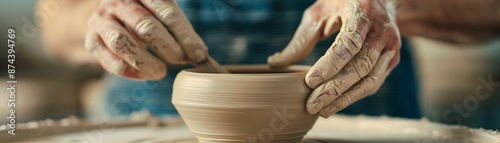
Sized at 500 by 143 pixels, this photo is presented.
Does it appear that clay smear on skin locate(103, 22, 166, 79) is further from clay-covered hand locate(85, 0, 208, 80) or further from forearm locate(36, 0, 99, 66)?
forearm locate(36, 0, 99, 66)

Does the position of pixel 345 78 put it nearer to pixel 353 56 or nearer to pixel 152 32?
pixel 353 56

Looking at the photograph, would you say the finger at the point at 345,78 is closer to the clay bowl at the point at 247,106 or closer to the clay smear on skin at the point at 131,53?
the clay bowl at the point at 247,106

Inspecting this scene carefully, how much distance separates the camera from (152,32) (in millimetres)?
1104

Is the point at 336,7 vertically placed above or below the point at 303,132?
above

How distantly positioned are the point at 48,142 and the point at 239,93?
472 millimetres

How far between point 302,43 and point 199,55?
232 millimetres

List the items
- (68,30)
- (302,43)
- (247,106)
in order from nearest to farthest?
(247,106) → (302,43) → (68,30)

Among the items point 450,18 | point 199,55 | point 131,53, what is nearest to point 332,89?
point 199,55

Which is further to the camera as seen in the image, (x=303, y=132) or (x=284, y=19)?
(x=284, y=19)

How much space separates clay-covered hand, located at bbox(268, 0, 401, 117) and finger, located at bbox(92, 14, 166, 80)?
33cm

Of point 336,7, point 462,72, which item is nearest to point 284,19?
point 336,7

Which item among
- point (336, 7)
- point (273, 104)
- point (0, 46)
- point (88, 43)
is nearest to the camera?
point (273, 104)

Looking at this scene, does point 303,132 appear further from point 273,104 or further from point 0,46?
point 0,46

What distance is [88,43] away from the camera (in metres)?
1.28
